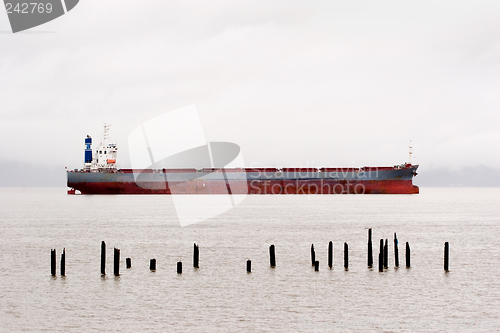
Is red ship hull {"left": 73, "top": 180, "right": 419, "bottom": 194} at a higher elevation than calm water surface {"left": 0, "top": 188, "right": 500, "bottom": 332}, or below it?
higher

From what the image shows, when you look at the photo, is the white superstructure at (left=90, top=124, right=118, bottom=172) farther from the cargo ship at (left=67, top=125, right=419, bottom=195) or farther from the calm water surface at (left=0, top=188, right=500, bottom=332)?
the calm water surface at (left=0, top=188, right=500, bottom=332)

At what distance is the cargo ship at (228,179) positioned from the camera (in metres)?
81.4

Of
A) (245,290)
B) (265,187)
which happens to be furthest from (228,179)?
(245,290)

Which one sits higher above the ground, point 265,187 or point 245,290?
point 265,187

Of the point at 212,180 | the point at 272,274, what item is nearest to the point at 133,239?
the point at 272,274

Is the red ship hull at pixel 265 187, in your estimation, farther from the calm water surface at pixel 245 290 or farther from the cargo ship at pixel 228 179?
the calm water surface at pixel 245 290

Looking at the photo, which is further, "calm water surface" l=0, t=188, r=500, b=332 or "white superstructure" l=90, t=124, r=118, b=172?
"white superstructure" l=90, t=124, r=118, b=172

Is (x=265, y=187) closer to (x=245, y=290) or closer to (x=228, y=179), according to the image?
(x=228, y=179)

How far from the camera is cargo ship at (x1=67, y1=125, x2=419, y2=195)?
267ft

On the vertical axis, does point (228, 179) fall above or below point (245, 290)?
above

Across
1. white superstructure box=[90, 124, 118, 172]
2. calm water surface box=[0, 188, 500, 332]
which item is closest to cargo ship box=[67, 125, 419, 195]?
white superstructure box=[90, 124, 118, 172]

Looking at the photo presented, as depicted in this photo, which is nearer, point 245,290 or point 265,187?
point 245,290

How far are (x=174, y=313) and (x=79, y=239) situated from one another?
19.4m

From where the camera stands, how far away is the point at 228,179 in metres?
84.0
